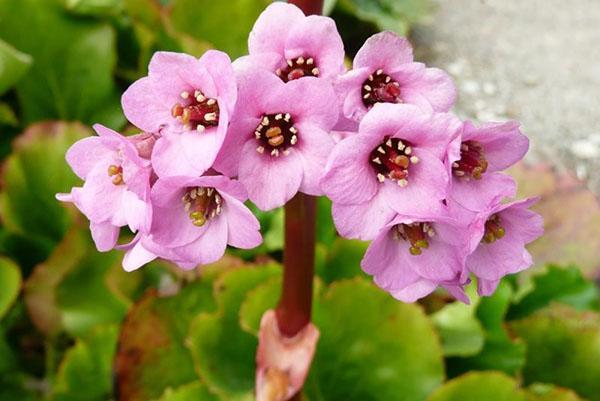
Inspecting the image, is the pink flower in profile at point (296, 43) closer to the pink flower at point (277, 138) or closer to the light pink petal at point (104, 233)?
the pink flower at point (277, 138)

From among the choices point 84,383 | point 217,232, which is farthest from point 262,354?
point 84,383

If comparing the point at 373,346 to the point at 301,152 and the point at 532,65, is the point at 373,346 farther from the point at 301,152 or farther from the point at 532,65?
the point at 532,65

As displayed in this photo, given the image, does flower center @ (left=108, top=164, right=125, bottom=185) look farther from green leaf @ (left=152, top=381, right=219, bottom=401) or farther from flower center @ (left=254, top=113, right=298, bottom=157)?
green leaf @ (left=152, top=381, right=219, bottom=401)

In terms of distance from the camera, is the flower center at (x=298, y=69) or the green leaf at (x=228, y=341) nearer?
the flower center at (x=298, y=69)

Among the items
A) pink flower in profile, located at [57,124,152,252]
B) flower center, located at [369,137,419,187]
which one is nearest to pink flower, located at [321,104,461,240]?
flower center, located at [369,137,419,187]

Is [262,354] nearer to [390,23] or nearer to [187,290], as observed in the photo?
[187,290]

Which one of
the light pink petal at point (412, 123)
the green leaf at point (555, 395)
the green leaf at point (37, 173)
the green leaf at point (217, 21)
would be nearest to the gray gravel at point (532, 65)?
the green leaf at point (217, 21)
